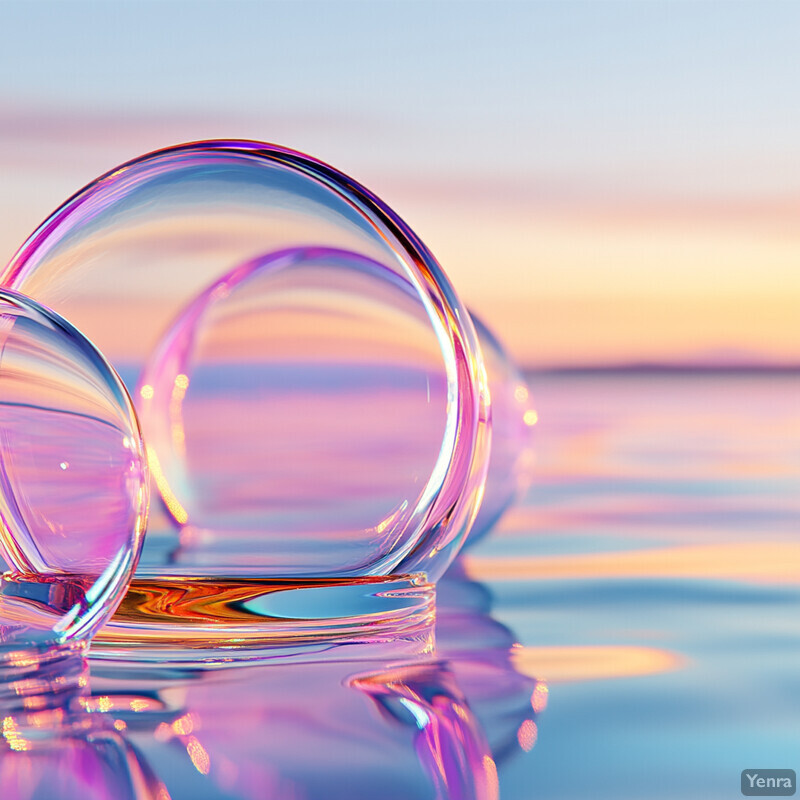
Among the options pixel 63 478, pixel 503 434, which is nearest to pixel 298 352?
pixel 63 478

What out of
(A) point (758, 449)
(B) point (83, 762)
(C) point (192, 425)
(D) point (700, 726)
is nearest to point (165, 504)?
(C) point (192, 425)

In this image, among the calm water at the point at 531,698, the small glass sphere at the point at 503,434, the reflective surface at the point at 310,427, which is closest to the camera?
the calm water at the point at 531,698

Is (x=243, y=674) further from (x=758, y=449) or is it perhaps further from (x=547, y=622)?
(x=758, y=449)

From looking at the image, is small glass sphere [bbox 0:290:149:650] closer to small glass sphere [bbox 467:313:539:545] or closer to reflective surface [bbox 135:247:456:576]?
reflective surface [bbox 135:247:456:576]

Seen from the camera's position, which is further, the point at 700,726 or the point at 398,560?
the point at 398,560

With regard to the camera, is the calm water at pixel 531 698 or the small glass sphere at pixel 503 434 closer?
the calm water at pixel 531 698

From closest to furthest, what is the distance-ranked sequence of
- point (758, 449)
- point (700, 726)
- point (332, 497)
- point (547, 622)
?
point (700, 726)
point (332, 497)
point (547, 622)
point (758, 449)

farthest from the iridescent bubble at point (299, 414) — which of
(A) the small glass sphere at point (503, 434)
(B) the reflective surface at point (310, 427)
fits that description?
(A) the small glass sphere at point (503, 434)

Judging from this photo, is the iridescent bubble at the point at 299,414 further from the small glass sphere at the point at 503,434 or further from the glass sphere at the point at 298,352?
the small glass sphere at the point at 503,434
